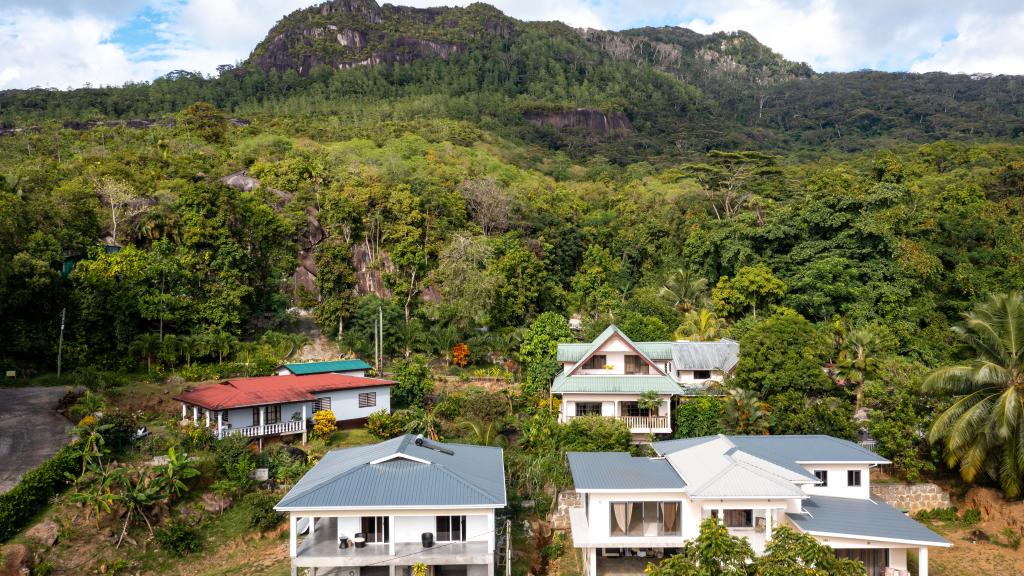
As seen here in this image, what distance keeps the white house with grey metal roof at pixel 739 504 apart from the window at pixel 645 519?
29mm

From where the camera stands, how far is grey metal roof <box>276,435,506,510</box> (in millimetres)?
16328

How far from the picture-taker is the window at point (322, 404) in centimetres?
2634

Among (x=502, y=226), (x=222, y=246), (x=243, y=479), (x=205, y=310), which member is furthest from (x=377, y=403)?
(x=502, y=226)

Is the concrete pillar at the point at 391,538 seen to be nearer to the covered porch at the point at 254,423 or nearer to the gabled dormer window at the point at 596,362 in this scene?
the covered porch at the point at 254,423

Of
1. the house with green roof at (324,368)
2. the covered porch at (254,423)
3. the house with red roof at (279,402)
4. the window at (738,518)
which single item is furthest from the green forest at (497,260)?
the window at (738,518)

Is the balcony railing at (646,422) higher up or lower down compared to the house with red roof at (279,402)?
lower down

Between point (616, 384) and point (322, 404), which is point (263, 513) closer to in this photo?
point (322, 404)

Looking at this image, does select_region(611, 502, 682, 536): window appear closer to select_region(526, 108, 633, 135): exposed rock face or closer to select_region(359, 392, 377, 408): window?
select_region(359, 392, 377, 408): window

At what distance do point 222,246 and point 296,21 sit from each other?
73443 millimetres

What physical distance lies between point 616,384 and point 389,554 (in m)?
13.2

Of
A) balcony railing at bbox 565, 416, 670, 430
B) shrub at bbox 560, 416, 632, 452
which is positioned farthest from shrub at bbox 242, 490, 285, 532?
balcony railing at bbox 565, 416, 670, 430

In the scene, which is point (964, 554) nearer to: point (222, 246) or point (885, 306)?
point (885, 306)

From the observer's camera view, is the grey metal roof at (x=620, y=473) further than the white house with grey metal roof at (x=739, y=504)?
Yes

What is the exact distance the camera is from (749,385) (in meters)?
25.2
